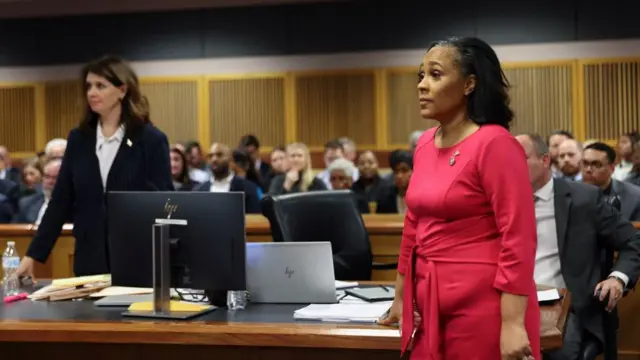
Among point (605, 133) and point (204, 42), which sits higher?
point (204, 42)

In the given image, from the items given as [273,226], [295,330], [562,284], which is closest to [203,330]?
[295,330]

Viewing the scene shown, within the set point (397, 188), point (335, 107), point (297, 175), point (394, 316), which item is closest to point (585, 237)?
point (394, 316)

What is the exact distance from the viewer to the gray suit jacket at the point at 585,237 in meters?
3.60

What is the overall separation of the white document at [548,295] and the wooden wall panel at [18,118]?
9.76m

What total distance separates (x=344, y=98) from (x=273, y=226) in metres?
6.90

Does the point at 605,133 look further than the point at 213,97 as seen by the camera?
No

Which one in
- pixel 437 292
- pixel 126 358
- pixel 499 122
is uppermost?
pixel 499 122

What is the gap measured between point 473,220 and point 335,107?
28.6 ft

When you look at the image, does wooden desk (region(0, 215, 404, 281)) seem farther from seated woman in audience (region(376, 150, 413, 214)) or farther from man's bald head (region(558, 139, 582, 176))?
man's bald head (region(558, 139, 582, 176))

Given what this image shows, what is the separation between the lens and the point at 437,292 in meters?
2.22

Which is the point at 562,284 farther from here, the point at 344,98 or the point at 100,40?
the point at 100,40

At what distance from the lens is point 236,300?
121 inches

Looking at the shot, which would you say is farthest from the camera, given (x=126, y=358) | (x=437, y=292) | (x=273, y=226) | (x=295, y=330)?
(x=273, y=226)

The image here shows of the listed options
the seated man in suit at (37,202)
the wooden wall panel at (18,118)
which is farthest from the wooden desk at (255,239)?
the wooden wall panel at (18,118)
